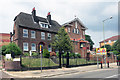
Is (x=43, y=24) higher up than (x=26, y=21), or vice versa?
(x=26, y=21)

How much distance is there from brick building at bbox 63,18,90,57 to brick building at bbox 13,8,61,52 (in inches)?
193

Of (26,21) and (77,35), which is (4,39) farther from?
(77,35)

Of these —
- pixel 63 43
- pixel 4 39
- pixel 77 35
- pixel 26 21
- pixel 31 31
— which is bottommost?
pixel 63 43

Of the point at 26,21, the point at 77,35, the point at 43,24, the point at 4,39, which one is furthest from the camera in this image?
the point at 4,39

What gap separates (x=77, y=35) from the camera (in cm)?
3847

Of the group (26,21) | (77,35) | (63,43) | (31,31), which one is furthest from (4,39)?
(63,43)

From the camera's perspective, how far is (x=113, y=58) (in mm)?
33406

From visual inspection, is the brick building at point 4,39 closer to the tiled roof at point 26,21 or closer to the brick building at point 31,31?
the tiled roof at point 26,21

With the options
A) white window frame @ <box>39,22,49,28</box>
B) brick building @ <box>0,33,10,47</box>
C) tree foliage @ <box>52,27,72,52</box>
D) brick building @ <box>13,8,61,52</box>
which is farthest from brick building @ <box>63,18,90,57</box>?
brick building @ <box>0,33,10,47</box>

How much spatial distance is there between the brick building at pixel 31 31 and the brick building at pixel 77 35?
4.89m

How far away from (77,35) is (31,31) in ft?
49.3

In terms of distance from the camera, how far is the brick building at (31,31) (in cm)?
2752

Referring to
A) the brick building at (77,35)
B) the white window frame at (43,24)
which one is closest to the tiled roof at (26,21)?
the white window frame at (43,24)

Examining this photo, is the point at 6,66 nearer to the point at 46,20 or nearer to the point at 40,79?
the point at 40,79
